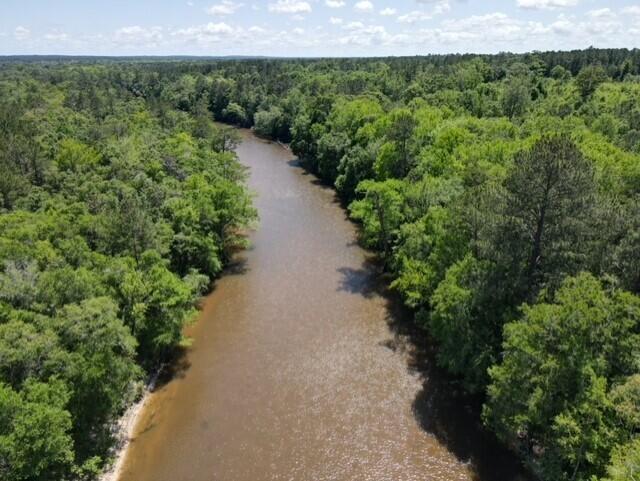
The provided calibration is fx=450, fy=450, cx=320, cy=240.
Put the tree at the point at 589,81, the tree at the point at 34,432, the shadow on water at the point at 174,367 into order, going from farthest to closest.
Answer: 1. the tree at the point at 589,81
2. the shadow on water at the point at 174,367
3. the tree at the point at 34,432

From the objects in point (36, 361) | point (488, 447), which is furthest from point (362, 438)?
point (36, 361)

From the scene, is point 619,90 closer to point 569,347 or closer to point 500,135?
point 500,135

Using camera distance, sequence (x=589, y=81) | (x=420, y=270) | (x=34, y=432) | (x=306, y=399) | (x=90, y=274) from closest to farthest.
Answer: (x=34, y=432), (x=90, y=274), (x=306, y=399), (x=420, y=270), (x=589, y=81)

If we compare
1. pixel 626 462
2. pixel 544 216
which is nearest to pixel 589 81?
pixel 544 216

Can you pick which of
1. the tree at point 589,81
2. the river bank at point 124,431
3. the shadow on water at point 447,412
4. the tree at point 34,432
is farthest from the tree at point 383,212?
the tree at point 589,81

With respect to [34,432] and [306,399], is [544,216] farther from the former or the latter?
[34,432]

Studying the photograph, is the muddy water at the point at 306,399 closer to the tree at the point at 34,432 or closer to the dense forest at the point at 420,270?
the dense forest at the point at 420,270
